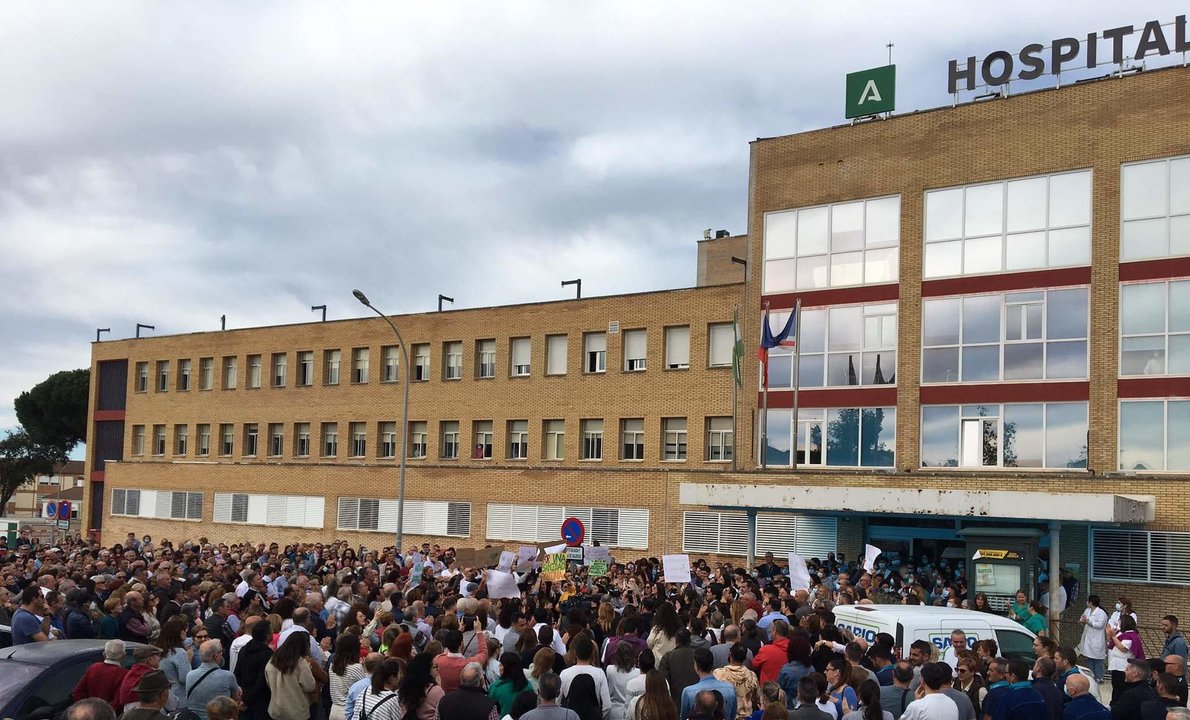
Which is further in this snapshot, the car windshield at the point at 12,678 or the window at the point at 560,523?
the window at the point at 560,523

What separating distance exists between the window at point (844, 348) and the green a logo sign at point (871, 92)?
5.68 metres

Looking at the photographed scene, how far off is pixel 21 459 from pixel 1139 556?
287 feet

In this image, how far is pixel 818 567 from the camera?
1036 inches

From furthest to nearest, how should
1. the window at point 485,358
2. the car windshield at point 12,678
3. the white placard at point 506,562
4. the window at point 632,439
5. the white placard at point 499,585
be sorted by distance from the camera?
the window at point 485,358
the window at point 632,439
the white placard at point 506,562
the white placard at point 499,585
the car windshield at point 12,678

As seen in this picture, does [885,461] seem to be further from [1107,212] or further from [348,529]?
[348,529]

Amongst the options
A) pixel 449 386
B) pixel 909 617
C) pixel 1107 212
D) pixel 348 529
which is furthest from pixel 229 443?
pixel 909 617

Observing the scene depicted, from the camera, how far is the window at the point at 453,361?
148ft

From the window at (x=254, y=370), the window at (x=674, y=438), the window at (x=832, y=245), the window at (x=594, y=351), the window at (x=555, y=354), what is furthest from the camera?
the window at (x=254, y=370)

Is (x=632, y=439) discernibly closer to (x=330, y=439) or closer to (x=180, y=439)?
(x=330, y=439)

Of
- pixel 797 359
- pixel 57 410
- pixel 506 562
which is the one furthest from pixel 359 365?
pixel 57 410

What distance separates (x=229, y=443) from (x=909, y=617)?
4486cm

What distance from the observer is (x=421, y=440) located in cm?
4603

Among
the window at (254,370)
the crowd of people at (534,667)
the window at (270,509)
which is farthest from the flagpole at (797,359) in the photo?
the window at (254,370)

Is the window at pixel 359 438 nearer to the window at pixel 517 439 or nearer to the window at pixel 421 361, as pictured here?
the window at pixel 421 361
